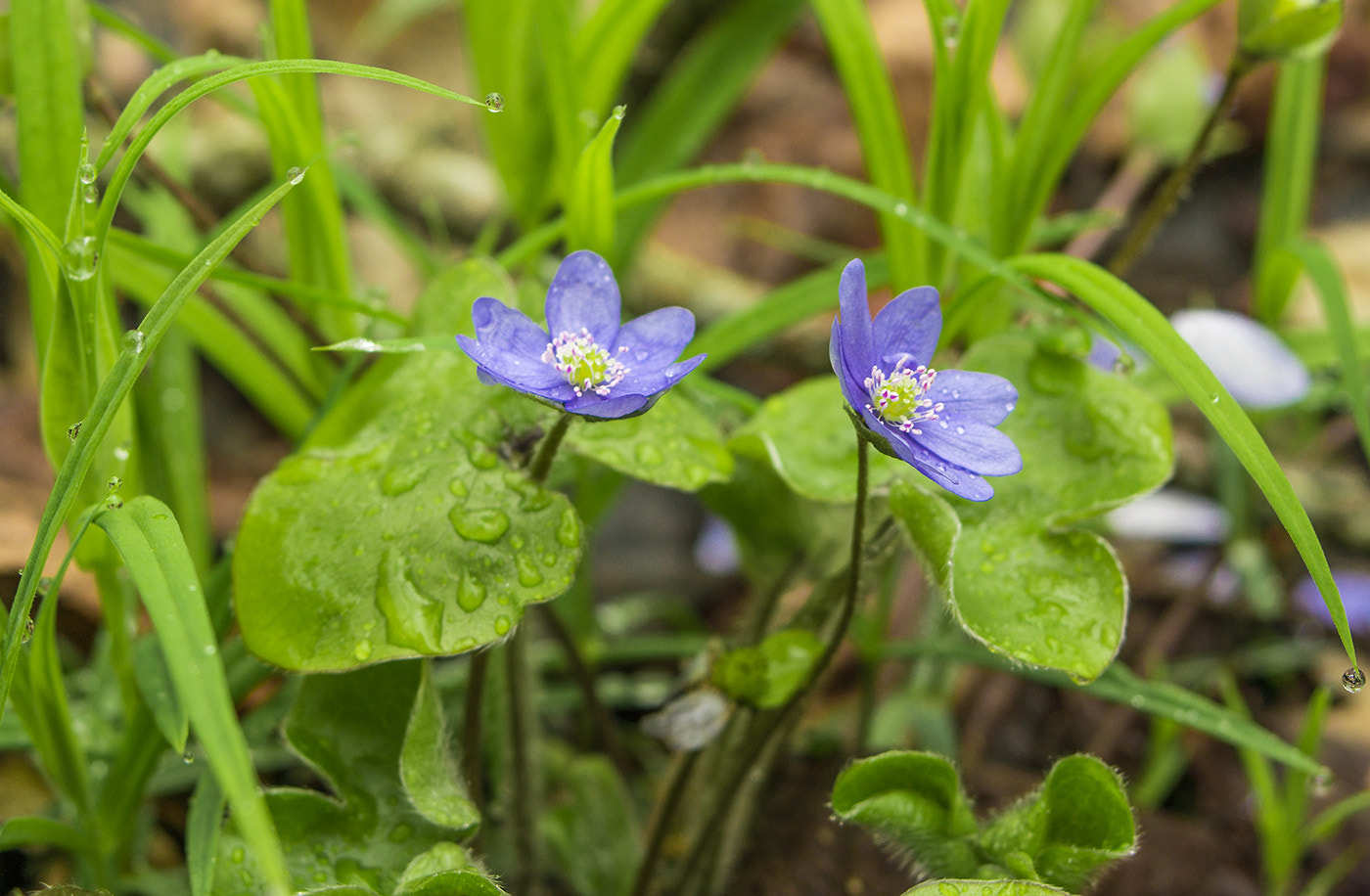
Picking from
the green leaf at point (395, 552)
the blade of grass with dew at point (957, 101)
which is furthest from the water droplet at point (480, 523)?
the blade of grass with dew at point (957, 101)

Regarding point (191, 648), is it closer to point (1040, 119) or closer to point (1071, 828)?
point (1071, 828)

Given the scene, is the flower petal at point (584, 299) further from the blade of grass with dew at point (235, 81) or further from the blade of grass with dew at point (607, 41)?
the blade of grass with dew at point (607, 41)

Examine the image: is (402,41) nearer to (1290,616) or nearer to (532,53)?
(532,53)

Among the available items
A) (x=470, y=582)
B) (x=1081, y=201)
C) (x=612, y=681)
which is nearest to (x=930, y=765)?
(x=470, y=582)

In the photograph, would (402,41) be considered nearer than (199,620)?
No

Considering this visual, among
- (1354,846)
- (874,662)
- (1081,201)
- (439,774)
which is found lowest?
(1354,846)

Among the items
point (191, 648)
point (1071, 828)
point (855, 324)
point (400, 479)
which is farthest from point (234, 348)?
point (1071, 828)

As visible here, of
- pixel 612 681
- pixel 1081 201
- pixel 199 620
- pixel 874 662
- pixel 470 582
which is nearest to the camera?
pixel 199 620
